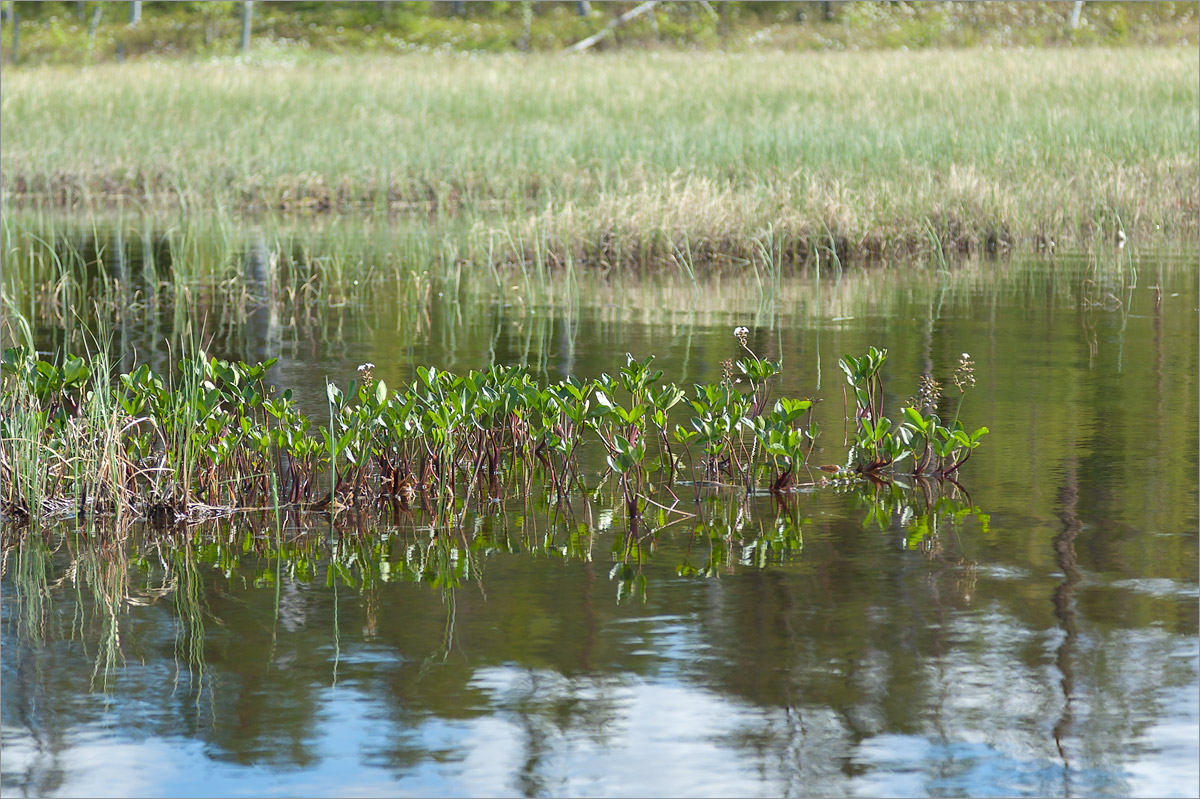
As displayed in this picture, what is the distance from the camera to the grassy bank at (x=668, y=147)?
12.0 meters

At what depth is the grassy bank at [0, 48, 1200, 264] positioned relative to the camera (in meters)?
12.0

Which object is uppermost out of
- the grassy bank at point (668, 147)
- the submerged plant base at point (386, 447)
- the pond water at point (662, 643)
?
the grassy bank at point (668, 147)

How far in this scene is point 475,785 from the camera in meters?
2.94

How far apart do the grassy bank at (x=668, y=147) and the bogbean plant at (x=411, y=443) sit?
18.3ft

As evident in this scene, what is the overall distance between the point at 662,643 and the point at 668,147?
12328 millimetres

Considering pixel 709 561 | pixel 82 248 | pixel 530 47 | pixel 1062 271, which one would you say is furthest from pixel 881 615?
pixel 530 47

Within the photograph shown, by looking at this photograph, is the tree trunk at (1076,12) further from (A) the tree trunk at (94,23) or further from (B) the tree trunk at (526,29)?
(A) the tree trunk at (94,23)

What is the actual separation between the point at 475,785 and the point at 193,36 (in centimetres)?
5023

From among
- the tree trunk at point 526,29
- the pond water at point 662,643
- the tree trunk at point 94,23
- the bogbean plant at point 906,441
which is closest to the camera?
the pond water at point 662,643

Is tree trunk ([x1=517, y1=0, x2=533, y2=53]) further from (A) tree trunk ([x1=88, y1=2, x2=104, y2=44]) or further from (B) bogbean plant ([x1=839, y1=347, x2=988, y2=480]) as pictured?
(B) bogbean plant ([x1=839, y1=347, x2=988, y2=480])

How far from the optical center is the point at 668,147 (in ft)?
51.1

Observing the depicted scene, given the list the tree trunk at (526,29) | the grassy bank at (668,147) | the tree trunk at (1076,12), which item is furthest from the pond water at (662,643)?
the tree trunk at (1076,12)

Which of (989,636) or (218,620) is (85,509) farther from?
(989,636)

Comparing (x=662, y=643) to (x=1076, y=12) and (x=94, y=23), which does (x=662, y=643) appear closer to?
(x=1076, y=12)
